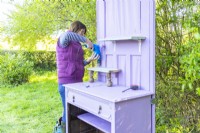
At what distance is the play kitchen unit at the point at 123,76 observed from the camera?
5.54 feet

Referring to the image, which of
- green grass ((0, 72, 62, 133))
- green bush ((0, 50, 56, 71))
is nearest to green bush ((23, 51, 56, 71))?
green bush ((0, 50, 56, 71))

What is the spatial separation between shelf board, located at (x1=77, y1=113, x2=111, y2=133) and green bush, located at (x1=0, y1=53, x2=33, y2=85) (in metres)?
4.34

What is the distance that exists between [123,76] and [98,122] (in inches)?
19.2

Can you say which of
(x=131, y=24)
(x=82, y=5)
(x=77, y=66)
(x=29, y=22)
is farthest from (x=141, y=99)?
(x=29, y=22)

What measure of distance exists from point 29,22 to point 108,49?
8.87 feet

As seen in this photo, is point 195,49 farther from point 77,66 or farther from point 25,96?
point 25,96

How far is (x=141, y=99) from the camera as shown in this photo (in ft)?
5.77

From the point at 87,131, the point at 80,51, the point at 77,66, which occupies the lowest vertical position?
the point at 87,131

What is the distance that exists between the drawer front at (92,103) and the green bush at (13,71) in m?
4.33

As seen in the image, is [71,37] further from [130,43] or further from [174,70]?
[174,70]

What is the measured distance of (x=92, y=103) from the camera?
1873mm

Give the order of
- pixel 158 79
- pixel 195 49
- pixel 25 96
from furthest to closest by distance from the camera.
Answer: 1. pixel 25 96
2. pixel 158 79
3. pixel 195 49

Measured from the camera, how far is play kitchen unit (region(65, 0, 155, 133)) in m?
1.69

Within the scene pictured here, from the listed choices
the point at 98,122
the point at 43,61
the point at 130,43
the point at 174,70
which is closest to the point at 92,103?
the point at 98,122
